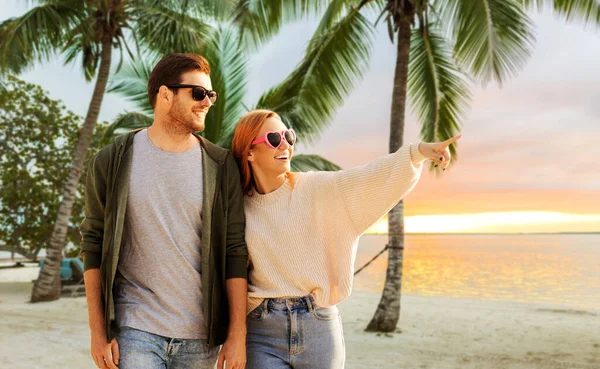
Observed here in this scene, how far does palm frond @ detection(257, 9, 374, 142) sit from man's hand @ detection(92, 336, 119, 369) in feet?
28.6

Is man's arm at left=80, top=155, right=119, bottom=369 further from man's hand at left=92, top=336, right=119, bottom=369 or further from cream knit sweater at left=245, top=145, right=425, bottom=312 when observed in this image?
cream knit sweater at left=245, top=145, right=425, bottom=312

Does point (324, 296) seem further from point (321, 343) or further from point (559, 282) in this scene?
point (559, 282)

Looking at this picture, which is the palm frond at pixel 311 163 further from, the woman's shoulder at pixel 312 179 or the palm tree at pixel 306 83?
the woman's shoulder at pixel 312 179

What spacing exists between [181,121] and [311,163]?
32.1 ft

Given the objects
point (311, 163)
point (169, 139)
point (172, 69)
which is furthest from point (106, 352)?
point (311, 163)

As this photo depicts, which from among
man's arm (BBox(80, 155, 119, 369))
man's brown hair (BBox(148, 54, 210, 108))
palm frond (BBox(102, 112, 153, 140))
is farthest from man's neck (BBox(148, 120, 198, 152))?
palm frond (BBox(102, 112, 153, 140))

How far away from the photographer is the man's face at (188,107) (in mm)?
2387

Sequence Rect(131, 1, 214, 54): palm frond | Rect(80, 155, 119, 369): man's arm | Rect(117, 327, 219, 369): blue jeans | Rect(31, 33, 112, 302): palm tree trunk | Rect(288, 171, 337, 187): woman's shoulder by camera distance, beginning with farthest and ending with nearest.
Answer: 1. Rect(31, 33, 112, 302): palm tree trunk
2. Rect(131, 1, 214, 54): palm frond
3. Rect(288, 171, 337, 187): woman's shoulder
4. Rect(80, 155, 119, 369): man's arm
5. Rect(117, 327, 219, 369): blue jeans

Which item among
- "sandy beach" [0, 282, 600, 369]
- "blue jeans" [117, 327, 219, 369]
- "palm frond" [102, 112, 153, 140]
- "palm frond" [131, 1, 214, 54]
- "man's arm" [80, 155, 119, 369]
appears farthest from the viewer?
"palm frond" [131, 1, 214, 54]

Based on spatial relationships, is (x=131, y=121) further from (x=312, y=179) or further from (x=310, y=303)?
(x=310, y=303)

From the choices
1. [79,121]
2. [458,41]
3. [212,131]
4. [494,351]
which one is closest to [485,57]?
[458,41]

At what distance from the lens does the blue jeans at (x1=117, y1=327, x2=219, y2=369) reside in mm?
2230

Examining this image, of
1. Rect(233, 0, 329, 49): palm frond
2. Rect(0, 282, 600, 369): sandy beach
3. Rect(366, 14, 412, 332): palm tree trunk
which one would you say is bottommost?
Rect(0, 282, 600, 369): sandy beach

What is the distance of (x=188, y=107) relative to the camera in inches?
94.1
